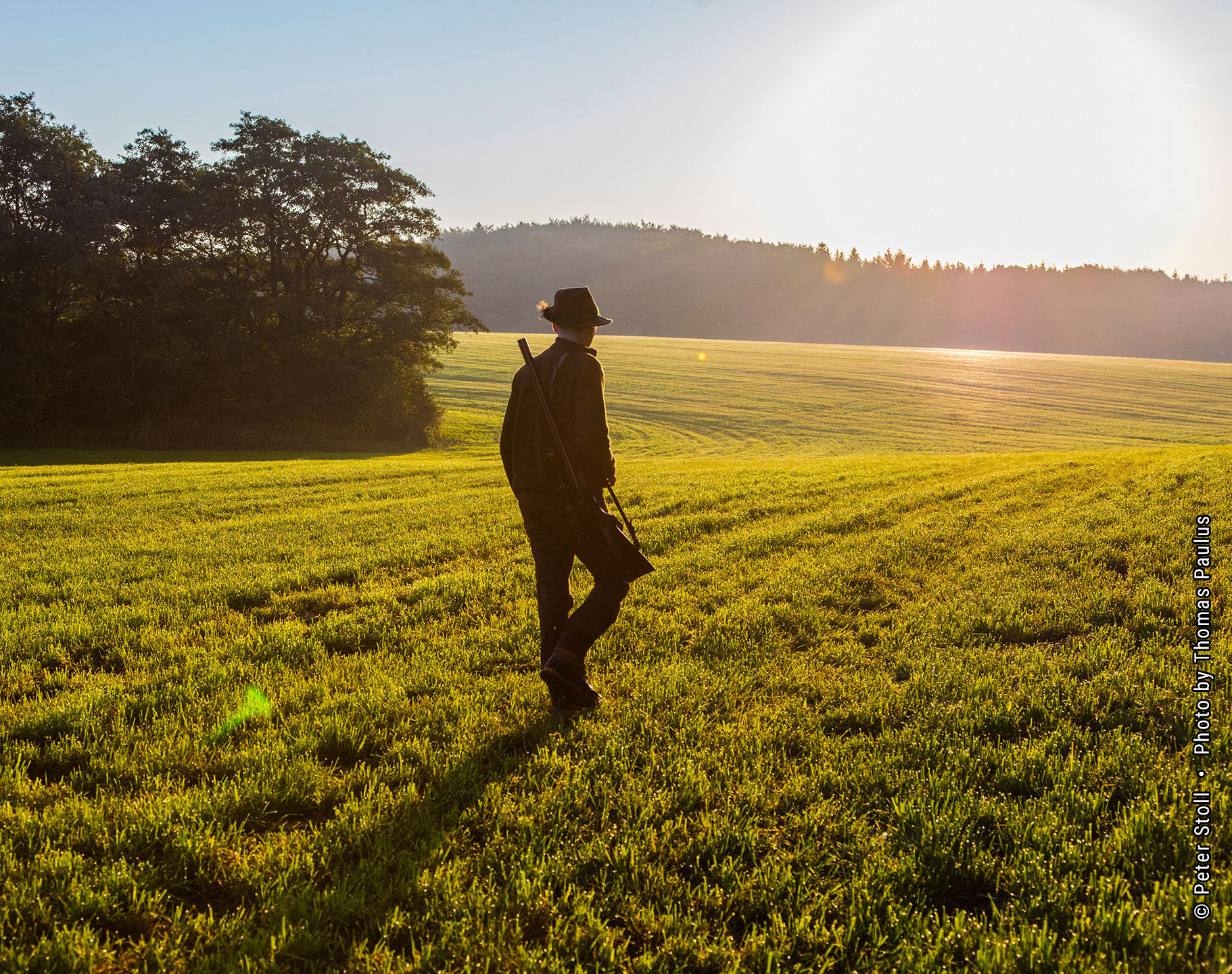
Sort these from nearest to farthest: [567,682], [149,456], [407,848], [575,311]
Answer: [407,848], [567,682], [575,311], [149,456]

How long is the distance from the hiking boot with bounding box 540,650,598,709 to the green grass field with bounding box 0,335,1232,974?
0.18m

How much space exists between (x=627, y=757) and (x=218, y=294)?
133 feet

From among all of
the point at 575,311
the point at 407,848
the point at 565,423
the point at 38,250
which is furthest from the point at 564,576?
the point at 38,250

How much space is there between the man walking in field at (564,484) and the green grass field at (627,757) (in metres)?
0.48

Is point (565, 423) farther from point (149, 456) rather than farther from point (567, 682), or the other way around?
point (149, 456)

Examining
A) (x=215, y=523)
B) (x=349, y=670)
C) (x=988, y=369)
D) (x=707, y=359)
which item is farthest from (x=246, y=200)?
(x=988, y=369)

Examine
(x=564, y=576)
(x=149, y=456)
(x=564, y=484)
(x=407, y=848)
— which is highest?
(x=564, y=484)

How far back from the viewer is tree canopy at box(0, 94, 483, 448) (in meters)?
32.6

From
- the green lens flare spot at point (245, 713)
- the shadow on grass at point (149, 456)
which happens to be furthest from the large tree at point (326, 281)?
the green lens flare spot at point (245, 713)

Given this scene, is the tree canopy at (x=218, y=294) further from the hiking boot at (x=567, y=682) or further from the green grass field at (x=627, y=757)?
the hiking boot at (x=567, y=682)

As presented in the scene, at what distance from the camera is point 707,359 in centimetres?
9475

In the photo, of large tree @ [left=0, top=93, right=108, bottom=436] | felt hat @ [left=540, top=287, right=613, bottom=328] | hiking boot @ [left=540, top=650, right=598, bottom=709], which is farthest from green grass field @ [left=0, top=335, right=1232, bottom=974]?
large tree @ [left=0, top=93, right=108, bottom=436]

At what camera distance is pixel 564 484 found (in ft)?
16.1

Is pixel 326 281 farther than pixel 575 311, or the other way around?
pixel 326 281
